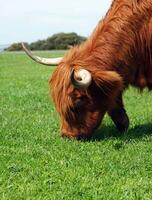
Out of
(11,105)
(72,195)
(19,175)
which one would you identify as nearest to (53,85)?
(19,175)

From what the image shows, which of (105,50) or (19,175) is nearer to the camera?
(19,175)

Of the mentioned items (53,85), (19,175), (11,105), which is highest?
(53,85)

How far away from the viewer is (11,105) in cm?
1184

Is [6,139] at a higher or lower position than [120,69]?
lower

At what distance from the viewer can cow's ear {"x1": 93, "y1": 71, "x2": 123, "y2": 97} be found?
773cm

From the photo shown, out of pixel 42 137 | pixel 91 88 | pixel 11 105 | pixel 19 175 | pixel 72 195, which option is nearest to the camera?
pixel 72 195

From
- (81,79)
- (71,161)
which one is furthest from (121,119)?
(71,161)

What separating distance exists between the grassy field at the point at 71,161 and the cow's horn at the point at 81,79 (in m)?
0.83

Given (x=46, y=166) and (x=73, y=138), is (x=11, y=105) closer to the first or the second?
(x=73, y=138)

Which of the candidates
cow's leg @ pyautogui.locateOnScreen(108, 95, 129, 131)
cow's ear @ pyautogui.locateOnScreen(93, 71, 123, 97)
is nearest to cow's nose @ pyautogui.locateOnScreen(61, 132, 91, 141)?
cow's ear @ pyautogui.locateOnScreen(93, 71, 123, 97)

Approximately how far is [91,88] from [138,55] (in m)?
0.93

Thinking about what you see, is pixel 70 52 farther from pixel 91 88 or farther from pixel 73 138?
pixel 73 138

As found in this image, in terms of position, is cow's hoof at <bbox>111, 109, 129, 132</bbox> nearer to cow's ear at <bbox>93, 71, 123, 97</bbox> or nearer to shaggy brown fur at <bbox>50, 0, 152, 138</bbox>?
shaggy brown fur at <bbox>50, 0, 152, 138</bbox>

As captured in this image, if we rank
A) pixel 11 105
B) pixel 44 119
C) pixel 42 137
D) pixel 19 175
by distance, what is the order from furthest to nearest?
pixel 11 105 → pixel 44 119 → pixel 42 137 → pixel 19 175
